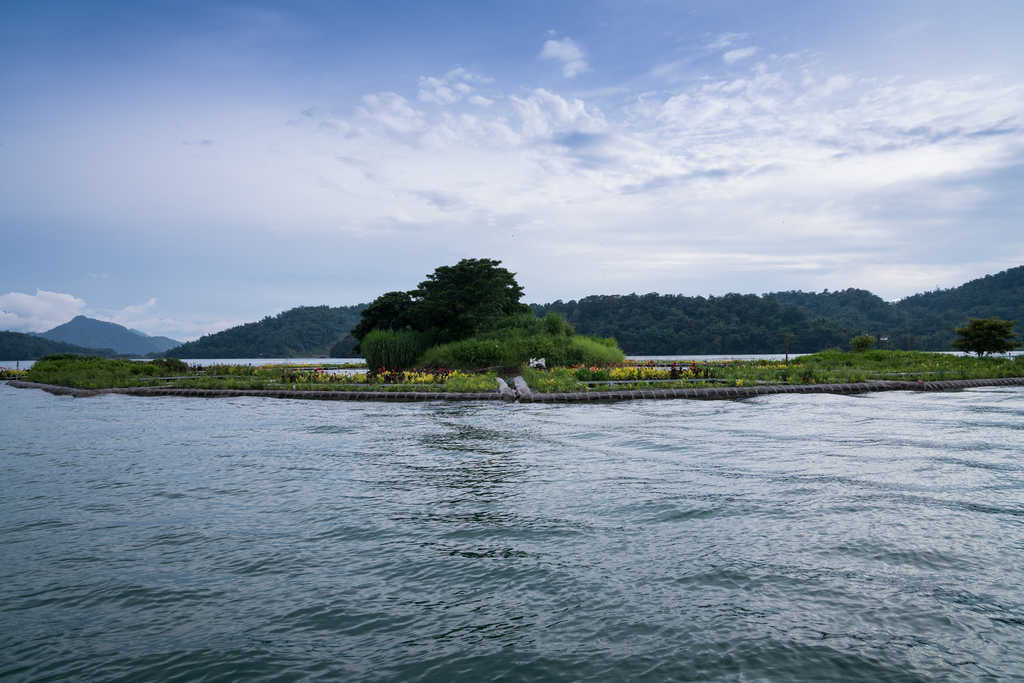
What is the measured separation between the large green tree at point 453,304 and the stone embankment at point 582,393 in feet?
29.8

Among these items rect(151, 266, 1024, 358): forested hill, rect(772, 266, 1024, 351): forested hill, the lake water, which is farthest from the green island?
rect(151, 266, 1024, 358): forested hill

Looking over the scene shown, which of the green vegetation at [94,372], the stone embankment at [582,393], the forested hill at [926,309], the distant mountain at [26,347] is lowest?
the stone embankment at [582,393]

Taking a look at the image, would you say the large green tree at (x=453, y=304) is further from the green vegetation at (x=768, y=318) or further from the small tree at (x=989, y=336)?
the green vegetation at (x=768, y=318)

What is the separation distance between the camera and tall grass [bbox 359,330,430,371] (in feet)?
85.4

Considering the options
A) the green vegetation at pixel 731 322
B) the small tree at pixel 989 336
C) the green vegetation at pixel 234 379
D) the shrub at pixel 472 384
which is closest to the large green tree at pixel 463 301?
the green vegetation at pixel 234 379

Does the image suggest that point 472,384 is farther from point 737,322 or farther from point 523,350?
point 737,322

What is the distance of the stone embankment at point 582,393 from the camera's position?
15562 mm

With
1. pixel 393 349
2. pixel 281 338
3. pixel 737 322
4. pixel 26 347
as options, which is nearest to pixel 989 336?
pixel 393 349

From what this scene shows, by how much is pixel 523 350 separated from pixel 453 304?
630cm

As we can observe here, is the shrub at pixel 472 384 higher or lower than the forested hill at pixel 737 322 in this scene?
lower

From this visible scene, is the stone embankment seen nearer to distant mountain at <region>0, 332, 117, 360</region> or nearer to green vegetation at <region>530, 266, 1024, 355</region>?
green vegetation at <region>530, 266, 1024, 355</region>

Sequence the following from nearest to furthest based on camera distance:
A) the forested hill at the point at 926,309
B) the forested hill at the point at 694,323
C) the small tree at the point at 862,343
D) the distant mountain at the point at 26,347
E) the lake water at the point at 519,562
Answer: the lake water at the point at 519,562 → the small tree at the point at 862,343 → the forested hill at the point at 926,309 → the distant mountain at the point at 26,347 → the forested hill at the point at 694,323

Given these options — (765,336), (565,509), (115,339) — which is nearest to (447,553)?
(565,509)

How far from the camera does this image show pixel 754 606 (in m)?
3.40
